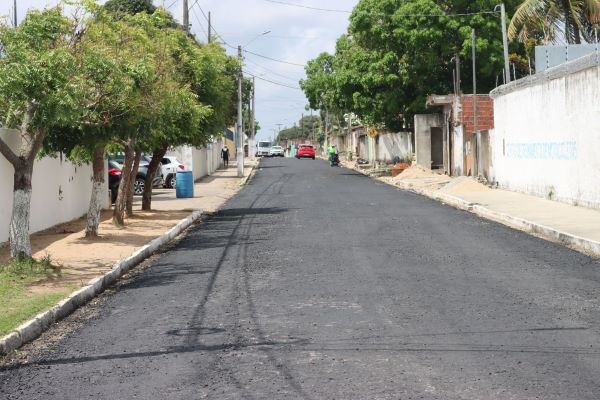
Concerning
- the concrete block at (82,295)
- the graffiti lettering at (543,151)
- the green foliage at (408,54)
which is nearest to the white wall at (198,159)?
the green foliage at (408,54)

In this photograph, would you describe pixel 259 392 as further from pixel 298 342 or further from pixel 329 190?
pixel 329 190

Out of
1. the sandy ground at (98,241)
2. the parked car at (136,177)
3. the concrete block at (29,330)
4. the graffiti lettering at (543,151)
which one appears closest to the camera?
the concrete block at (29,330)

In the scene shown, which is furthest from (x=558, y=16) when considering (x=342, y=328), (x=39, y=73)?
(x=342, y=328)

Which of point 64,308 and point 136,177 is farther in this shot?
point 136,177

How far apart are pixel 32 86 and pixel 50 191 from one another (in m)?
8.75

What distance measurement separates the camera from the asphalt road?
6312 mm

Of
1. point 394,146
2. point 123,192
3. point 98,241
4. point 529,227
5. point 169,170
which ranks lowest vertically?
point 529,227

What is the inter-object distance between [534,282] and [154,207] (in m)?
18.1

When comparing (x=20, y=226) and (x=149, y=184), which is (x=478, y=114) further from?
(x=20, y=226)

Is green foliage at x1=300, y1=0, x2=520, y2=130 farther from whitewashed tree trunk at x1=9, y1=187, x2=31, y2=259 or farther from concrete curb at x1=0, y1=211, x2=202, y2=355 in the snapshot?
whitewashed tree trunk at x1=9, y1=187, x2=31, y2=259

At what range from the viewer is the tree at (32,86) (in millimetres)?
11672

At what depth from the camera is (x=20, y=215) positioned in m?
12.6

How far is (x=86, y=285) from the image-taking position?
1134cm

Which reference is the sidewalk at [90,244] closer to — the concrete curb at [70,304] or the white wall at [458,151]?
the concrete curb at [70,304]
